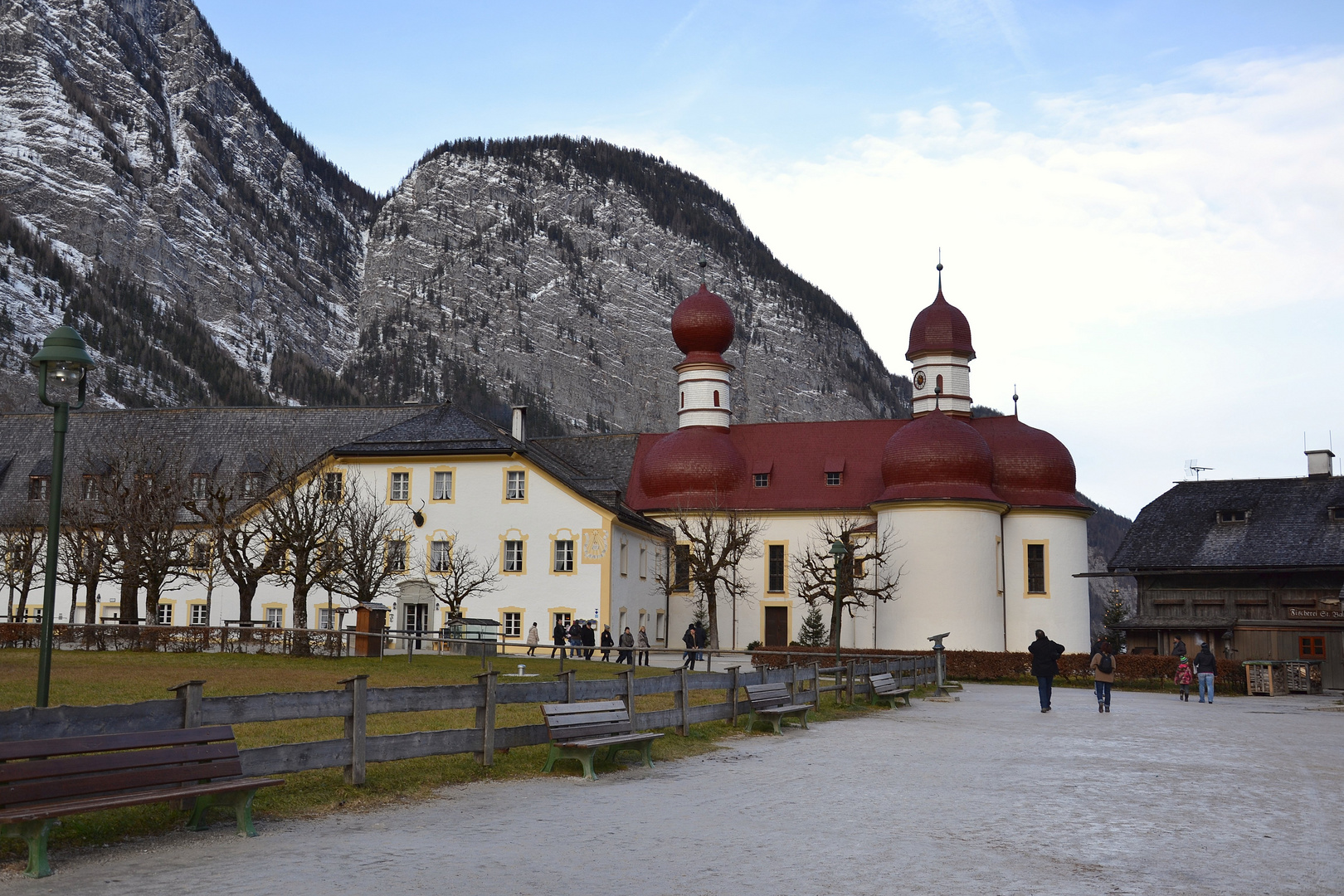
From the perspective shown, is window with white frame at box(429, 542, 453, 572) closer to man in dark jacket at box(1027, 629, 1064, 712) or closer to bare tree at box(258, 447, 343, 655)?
bare tree at box(258, 447, 343, 655)

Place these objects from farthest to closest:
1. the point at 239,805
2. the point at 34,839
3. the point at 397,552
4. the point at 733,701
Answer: the point at 397,552
the point at 733,701
the point at 239,805
the point at 34,839

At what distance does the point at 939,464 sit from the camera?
52562 mm

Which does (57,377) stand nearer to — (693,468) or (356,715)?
(356,715)

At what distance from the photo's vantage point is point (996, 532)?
53.2 metres

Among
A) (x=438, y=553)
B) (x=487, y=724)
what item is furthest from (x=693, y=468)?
(x=487, y=724)

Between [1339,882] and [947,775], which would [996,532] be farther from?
[1339,882]

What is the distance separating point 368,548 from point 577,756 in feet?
92.6

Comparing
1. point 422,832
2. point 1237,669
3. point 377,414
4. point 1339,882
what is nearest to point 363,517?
point 377,414

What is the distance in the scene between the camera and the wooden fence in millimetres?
8711

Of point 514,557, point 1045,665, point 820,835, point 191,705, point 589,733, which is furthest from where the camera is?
point 514,557

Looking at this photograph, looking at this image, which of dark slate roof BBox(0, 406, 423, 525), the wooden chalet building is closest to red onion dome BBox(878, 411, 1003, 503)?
the wooden chalet building

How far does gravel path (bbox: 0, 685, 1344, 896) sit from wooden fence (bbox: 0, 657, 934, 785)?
1.93 ft

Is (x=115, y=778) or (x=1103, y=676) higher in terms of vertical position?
(x=115, y=778)

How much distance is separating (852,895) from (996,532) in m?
47.0
